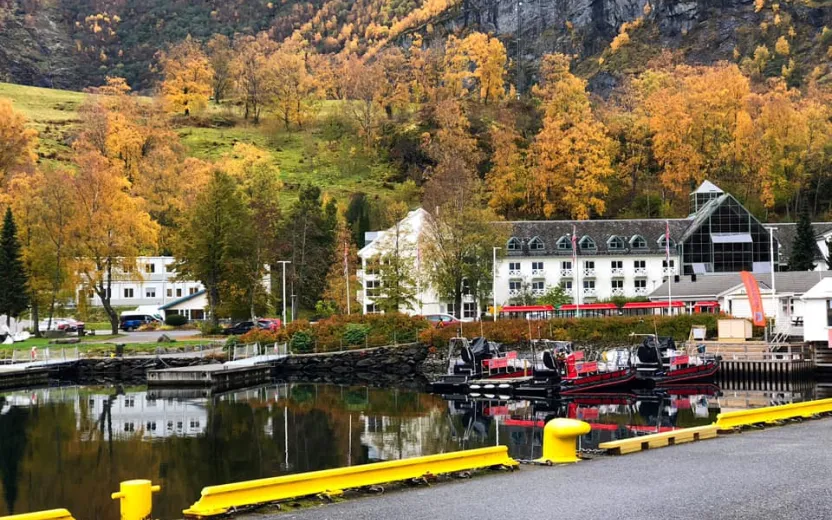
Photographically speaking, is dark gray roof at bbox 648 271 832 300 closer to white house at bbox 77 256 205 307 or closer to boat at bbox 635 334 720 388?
boat at bbox 635 334 720 388

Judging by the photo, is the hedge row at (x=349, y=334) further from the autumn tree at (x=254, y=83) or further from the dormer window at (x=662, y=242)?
the autumn tree at (x=254, y=83)

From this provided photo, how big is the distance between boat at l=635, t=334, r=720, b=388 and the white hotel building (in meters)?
31.2

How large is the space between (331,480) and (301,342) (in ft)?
188

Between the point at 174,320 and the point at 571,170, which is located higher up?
the point at 571,170

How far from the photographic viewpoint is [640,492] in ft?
62.5

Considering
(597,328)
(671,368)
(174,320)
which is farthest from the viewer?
(174,320)

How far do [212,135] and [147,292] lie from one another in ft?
166

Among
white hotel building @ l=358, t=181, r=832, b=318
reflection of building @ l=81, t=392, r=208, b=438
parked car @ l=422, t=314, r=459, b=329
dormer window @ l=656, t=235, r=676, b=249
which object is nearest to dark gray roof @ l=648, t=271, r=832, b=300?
white hotel building @ l=358, t=181, r=832, b=318

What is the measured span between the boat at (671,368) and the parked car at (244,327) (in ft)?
116

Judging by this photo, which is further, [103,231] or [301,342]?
[103,231]

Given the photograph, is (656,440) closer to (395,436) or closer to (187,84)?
(395,436)

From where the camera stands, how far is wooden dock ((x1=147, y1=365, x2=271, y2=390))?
6225cm

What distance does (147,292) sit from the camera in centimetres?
11250

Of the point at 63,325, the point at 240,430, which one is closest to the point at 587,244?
the point at 63,325
